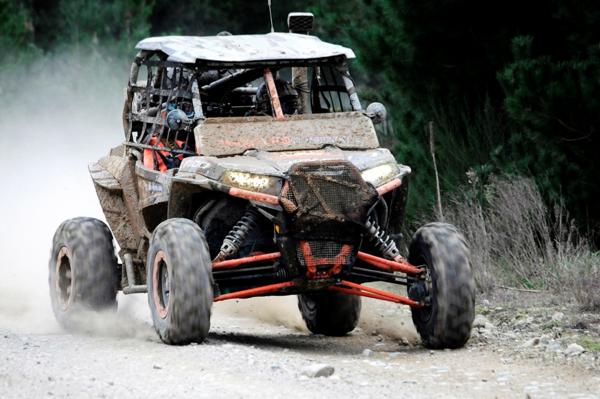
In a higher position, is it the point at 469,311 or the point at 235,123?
the point at 235,123

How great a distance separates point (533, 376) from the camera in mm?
9758

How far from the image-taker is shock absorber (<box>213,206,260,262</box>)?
11.1 m

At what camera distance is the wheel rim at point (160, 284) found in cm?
1109

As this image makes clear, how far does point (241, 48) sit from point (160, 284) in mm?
2319

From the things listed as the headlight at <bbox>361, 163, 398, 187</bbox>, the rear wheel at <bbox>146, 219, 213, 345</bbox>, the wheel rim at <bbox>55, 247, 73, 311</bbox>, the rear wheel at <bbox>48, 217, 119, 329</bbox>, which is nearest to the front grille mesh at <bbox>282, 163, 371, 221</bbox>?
the headlight at <bbox>361, 163, 398, 187</bbox>

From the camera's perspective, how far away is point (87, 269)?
12562mm

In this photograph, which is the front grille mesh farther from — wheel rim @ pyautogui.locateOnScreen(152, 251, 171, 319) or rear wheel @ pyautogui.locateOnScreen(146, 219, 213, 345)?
wheel rim @ pyautogui.locateOnScreen(152, 251, 171, 319)

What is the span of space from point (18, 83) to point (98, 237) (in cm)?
2378

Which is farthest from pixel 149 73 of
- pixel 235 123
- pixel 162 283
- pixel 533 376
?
pixel 533 376

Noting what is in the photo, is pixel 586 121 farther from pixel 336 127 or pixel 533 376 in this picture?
pixel 533 376

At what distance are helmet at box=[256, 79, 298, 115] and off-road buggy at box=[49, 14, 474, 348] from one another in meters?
0.01

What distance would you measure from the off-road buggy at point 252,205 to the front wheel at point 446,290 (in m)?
0.01

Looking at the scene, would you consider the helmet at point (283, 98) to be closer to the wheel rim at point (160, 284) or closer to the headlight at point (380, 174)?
the headlight at point (380, 174)

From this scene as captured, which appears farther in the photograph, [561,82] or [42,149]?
[42,149]
